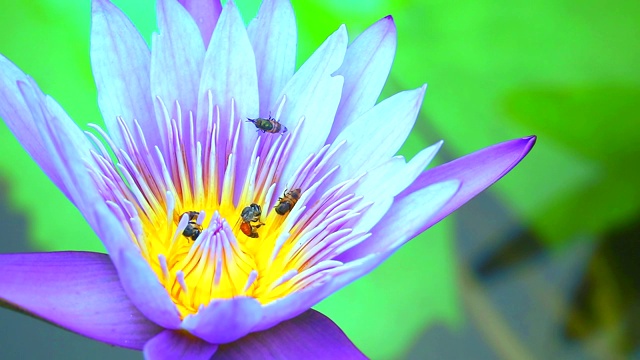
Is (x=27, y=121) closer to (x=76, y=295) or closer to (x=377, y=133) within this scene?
(x=76, y=295)

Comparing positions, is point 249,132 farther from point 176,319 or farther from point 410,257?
point 410,257

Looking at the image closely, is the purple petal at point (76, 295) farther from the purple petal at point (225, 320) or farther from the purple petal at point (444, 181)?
the purple petal at point (444, 181)

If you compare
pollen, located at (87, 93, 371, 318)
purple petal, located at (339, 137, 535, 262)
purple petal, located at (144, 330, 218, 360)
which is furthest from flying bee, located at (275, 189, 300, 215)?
purple petal, located at (144, 330, 218, 360)

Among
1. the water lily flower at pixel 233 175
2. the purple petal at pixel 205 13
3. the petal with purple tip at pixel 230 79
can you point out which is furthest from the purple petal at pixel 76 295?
the purple petal at pixel 205 13

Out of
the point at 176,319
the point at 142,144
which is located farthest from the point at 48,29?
the point at 176,319

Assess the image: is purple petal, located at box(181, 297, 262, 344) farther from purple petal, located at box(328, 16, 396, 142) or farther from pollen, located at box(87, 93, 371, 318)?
purple petal, located at box(328, 16, 396, 142)
